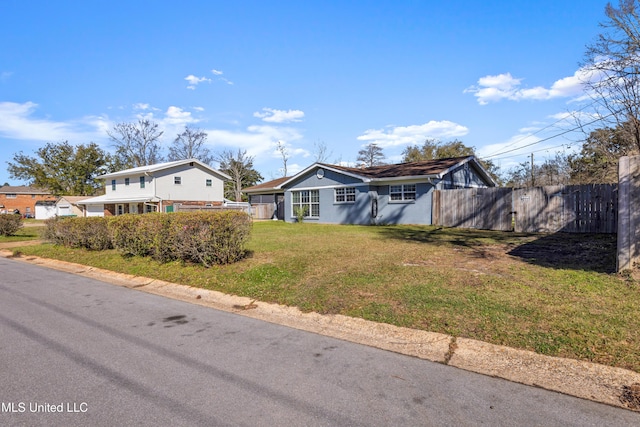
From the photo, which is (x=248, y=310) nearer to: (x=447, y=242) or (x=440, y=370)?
(x=440, y=370)

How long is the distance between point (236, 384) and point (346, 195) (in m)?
19.1

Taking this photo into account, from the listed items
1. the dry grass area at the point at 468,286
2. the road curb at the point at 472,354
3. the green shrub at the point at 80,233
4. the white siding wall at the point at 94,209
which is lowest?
the road curb at the point at 472,354

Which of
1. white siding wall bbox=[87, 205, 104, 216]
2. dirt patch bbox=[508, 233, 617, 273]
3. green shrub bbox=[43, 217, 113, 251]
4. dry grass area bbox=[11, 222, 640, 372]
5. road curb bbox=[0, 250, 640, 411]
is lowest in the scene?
road curb bbox=[0, 250, 640, 411]

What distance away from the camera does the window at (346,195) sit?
2172 cm

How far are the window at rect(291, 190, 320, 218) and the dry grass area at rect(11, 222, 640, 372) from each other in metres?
13.0

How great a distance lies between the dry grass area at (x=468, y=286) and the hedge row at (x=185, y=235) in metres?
0.35

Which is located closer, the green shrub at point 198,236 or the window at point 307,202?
the green shrub at point 198,236

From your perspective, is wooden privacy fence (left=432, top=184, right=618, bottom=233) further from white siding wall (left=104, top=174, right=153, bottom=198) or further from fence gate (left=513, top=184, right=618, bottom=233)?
white siding wall (left=104, top=174, right=153, bottom=198)

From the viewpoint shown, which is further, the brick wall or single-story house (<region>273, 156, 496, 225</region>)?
the brick wall

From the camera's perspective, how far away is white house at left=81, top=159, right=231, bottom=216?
32.6 meters

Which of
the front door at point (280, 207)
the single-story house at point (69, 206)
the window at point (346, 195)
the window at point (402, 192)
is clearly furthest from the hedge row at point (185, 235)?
the single-story house at point (69, 206)

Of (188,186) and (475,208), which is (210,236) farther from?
(188,186)

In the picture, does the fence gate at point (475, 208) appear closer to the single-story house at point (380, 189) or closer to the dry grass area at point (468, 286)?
the single-story house at point (380, 189)

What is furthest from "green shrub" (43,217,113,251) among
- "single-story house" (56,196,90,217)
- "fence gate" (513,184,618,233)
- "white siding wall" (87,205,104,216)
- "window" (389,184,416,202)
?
"single-story house" (56,196,90,217)
